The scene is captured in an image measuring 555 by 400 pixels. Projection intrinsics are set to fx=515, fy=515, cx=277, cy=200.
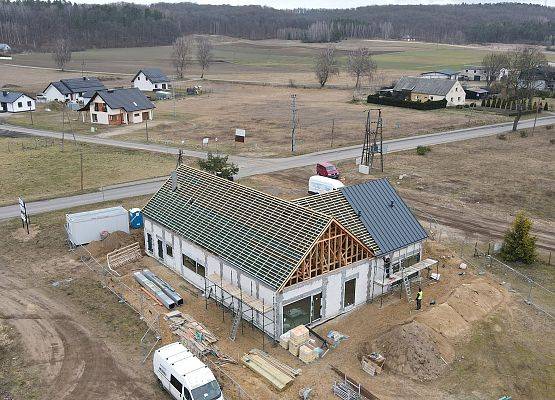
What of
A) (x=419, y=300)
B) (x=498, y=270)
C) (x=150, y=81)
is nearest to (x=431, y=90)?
(x=150, y=81)

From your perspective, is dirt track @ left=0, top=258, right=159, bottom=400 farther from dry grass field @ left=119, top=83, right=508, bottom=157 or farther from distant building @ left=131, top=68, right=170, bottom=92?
distant building @ left=131, top=68, right=170, bottom=92

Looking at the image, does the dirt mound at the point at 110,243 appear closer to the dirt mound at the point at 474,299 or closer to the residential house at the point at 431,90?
the dirt mound at the point at 474,299

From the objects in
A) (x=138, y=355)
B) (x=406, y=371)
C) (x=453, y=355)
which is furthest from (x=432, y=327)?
(x=138, y=355)

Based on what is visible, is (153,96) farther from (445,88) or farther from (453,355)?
(453,355)

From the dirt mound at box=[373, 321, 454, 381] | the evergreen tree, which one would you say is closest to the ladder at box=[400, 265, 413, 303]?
the dirt mound at box=[373, 321, 454, 381]

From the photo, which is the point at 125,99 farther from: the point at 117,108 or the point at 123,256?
the point at 123,256
